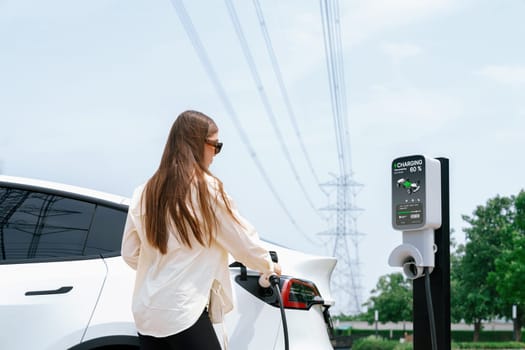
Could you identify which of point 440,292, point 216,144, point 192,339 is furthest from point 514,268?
point 192,339

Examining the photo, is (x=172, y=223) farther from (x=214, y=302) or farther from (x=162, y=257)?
(x=214, y=302)

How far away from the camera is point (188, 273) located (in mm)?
2967

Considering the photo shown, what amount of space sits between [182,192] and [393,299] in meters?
93.7

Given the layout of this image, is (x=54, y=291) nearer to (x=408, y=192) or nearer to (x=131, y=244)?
(x=131, y=244)

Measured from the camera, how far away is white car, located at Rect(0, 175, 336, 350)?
142 inches

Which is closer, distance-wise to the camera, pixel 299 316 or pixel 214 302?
pixel 214 302

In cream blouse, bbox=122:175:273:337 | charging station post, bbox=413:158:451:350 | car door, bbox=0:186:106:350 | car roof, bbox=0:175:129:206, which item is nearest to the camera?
cream blouse, bbox=122:175:273:337

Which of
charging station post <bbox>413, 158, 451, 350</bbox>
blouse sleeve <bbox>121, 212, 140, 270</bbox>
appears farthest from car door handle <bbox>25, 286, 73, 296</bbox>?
charging station post <bbox>413, 158, 451, 350</bbox>

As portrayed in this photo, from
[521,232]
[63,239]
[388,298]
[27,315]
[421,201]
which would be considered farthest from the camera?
[388,298]

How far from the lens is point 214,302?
121 inches

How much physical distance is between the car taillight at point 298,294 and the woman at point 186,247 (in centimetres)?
65

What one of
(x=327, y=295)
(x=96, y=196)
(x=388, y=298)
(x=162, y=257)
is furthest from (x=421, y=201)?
(x=388, y=298)

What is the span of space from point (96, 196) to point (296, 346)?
1.24m

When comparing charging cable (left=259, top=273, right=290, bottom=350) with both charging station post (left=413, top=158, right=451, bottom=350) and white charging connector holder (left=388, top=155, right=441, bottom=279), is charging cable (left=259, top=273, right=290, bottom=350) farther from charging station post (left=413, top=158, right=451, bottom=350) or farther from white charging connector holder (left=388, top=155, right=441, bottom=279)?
charging station post (left=413, top=158, right=451, bottom=350)
